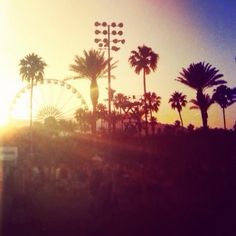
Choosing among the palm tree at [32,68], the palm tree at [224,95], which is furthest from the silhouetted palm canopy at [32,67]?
the palm tree at [224,95]

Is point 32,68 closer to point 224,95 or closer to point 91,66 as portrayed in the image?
point 91,66

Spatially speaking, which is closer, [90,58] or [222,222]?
[222,222]

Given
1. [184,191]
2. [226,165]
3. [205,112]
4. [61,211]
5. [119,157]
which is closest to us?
[61,211]

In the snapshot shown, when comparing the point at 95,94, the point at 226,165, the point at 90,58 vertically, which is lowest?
the point at 226,165

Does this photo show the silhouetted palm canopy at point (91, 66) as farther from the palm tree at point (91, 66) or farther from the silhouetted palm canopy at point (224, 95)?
the silhouetted palm canopy at point (224, 95)

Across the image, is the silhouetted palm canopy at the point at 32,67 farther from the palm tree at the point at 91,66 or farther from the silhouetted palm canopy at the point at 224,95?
the silhouetted palm canopy at the point at 224,95

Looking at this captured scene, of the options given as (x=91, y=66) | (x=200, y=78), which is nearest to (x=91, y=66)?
(x=91, y=66)

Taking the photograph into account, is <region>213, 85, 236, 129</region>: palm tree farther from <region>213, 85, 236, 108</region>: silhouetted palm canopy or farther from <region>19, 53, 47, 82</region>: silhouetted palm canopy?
<region>19, 53, 47, 82</region>: silhouetted palm canopy

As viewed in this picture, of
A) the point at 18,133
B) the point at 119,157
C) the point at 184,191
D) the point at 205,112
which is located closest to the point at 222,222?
the point at 184,191

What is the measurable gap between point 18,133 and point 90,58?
1430 cm

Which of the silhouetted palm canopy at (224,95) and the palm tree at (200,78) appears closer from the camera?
the palm tree at (200,78)

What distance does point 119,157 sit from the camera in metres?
44.3

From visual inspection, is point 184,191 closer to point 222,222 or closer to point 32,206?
point 222,222

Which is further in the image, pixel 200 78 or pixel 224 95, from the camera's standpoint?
pixel 224 95
